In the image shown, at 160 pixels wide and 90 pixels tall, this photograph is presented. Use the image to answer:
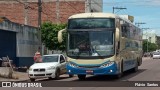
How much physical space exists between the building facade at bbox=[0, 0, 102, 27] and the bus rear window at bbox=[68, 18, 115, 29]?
45.5 meters

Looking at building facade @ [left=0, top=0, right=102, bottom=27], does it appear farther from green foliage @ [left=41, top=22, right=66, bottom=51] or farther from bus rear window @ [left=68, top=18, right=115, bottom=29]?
bus rear window @ [left=68, top=18, right=115, bottom=29]

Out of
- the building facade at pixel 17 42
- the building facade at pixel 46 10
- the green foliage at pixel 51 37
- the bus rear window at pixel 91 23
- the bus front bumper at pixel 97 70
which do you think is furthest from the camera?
the building facade at pixel 46 10

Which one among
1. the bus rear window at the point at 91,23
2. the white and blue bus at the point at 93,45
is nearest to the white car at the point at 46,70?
the white and blue bus at the point at 93,45

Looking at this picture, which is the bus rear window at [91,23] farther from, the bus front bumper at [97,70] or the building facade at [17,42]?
the building facade at [17,42]

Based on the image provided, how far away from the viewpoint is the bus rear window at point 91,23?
74.6 ft

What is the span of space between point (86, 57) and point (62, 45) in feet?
80.9

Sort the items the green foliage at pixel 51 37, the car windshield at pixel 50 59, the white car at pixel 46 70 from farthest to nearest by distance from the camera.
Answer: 1. the green foliage at pixel 51 37
2. the car windshield at pixel 50 59
3. the white car at pixel 46 70

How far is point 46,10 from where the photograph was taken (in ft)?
229

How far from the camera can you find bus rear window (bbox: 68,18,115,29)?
74.6 feet

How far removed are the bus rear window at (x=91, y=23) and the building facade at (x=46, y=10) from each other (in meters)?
45.5

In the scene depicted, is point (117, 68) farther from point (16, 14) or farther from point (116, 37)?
point (16, 14)

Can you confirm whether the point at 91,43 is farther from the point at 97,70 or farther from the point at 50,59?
the point at 50,59

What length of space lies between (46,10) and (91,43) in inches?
1905

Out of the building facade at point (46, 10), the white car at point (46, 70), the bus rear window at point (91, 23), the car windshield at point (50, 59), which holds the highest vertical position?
the building facade at point (46, 10)
